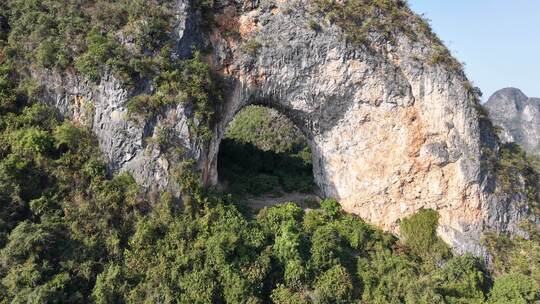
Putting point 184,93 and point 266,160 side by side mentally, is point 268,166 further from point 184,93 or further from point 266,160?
point 184,93

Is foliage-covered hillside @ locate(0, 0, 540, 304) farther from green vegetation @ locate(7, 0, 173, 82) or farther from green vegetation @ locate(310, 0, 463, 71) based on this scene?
green vegetation @ locate(310, 0, 463, 71)

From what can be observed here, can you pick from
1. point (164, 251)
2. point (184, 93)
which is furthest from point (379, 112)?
point (164, 251)

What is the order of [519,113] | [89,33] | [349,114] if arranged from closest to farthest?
[89,33] → [349,114] → [519,113]

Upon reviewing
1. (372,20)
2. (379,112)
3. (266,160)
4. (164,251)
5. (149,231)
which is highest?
(372,20)

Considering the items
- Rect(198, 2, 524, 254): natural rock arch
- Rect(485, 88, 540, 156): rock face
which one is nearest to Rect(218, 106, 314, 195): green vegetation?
Rect(198, 2, 524, 254): natural rock arch

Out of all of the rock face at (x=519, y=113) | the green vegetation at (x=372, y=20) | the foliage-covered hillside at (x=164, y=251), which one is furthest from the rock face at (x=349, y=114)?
the rock face at (x=519, y=113)

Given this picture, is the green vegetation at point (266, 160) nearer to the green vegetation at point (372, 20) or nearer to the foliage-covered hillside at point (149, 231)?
the foliage-covered hillside at point (149, 231)

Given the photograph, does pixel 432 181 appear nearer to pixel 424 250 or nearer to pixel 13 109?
pixel 424 250
